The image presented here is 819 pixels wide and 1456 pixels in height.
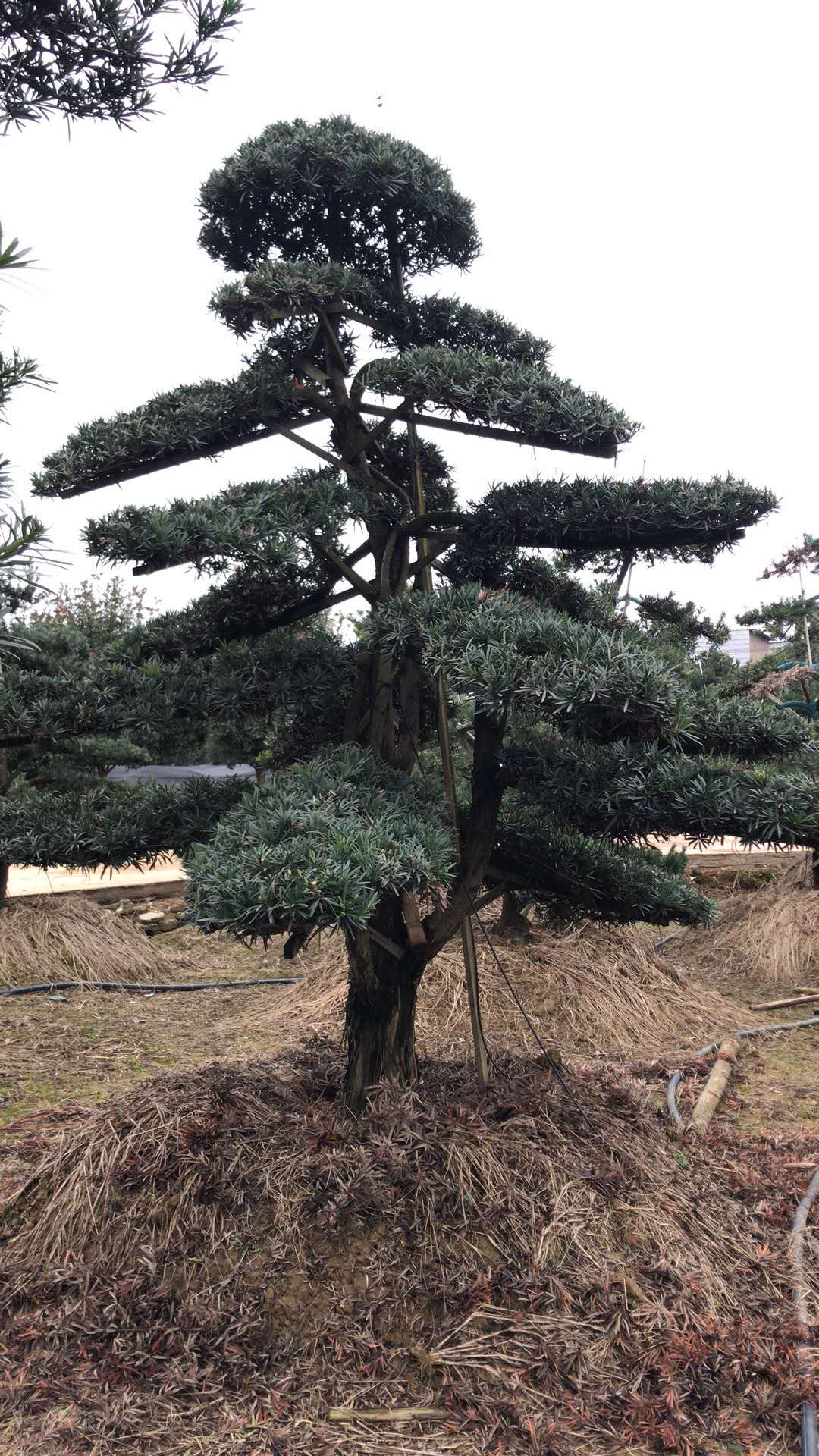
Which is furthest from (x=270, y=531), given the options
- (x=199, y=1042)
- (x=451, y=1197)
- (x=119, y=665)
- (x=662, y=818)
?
(x=199, y=1042)

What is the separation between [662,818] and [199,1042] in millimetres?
4382

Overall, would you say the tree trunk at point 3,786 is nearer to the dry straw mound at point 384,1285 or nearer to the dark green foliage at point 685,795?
the dry straw mound at point 384,1285

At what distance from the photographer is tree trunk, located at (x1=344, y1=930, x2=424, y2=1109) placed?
3656 millimetres

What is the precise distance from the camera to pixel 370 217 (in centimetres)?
405

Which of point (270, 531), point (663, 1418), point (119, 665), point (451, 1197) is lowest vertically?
point (663, 1418)

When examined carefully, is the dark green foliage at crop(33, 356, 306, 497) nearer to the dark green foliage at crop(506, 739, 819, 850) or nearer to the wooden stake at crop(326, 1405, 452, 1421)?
the dark green foliage at crop(506, 739, 819, 850)

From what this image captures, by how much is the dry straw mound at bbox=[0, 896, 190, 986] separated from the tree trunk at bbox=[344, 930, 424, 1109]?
4.91 m

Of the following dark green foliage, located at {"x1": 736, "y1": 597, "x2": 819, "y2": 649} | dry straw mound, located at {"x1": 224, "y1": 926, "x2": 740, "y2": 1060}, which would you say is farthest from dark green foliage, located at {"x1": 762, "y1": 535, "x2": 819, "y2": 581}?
dry straw mound, located at {"x1": 224, "y1": 926, "x2": 740, "y2": 1060}

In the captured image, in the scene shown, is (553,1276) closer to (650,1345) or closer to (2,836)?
(650,1345)

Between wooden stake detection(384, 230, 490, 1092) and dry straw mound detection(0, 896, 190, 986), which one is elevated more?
wooden stake detection(384, 230, 490, 1092)

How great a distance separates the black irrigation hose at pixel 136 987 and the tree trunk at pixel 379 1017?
4.11 meters

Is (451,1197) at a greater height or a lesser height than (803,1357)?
greater

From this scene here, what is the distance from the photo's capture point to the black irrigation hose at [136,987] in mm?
7645

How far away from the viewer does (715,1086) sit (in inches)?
213
